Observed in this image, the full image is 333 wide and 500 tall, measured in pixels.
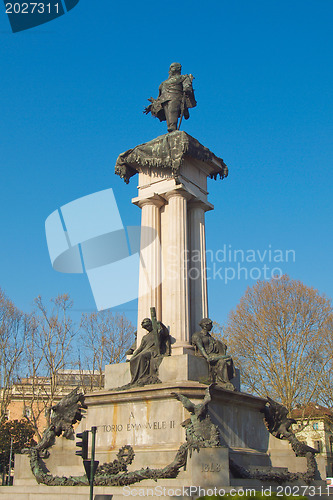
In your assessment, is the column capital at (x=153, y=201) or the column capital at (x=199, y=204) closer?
the column capital at (x=153, y=201)

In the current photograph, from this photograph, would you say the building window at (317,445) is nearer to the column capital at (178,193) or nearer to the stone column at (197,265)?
the stone column at (197,265)

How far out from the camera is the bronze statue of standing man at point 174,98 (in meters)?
20.0

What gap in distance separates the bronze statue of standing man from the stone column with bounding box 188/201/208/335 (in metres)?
3.30

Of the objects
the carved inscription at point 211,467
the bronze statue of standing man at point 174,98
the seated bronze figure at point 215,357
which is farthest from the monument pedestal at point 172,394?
the bronze statue of standing man at point 174,98

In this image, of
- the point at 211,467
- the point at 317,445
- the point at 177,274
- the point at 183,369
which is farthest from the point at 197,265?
the point at 317,445

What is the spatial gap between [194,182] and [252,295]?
737 inches

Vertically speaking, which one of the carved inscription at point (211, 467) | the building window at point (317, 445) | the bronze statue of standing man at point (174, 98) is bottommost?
the building window at point (317, 445)

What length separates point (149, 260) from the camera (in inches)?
704

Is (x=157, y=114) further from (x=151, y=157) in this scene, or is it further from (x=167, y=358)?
(x=167, y=358)

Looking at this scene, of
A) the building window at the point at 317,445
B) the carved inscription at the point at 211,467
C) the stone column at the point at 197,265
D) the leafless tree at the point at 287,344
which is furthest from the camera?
the building window at the point at 317,445

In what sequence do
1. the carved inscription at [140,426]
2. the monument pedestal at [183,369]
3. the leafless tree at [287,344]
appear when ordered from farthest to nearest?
the leafless tree at [287,344] → the monument pedestal at [183,369] → the carved inscription at [140,426]

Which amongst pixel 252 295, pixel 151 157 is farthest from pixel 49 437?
pixel 252 295

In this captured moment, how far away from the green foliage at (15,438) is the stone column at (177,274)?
33773 mm

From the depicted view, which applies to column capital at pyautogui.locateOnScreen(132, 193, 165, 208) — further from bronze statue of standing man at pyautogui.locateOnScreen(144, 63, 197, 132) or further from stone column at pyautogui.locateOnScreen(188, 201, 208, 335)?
bronze statue of standing man at pyautogui.locateOnScreen(144, 63, 197, 132)
